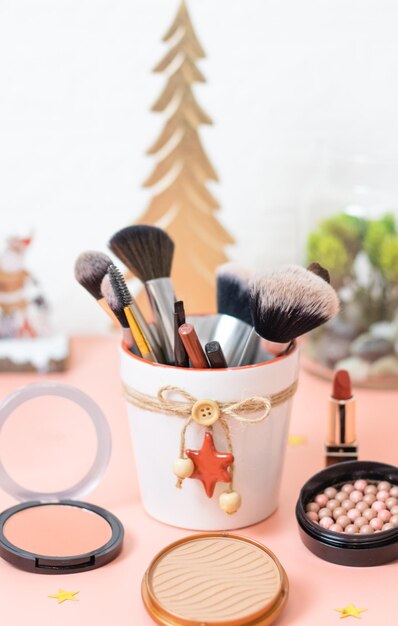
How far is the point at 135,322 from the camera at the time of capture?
66 cm

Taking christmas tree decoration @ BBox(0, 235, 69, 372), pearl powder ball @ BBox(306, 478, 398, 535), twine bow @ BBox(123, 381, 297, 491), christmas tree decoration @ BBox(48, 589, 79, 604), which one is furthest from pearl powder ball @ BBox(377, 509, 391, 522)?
christmas tree decoration @ BBox(0, 235, 69, 372)

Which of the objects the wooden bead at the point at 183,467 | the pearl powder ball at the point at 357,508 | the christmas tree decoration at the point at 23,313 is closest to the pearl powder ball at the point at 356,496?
the pearl powder ball at the point at 357,508

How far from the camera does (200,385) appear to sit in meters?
0.63

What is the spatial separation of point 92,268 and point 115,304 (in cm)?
4

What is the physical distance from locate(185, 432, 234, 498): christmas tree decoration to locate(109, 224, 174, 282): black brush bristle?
0.14 metres

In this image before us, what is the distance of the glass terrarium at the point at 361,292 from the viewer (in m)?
0.91

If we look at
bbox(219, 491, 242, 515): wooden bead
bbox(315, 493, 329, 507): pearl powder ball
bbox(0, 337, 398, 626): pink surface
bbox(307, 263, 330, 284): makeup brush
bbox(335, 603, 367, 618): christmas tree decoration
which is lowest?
bbox(335, 603, 367, 618): christmas tree decoration

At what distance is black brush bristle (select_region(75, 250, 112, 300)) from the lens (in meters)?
0.67

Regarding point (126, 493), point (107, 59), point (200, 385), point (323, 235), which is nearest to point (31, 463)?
point (126, 493)

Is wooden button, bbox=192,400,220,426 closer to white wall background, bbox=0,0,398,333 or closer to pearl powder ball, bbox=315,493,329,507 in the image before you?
pearl powder ball, bbox=315,493,329,507

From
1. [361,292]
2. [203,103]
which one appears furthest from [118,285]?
[203,103]

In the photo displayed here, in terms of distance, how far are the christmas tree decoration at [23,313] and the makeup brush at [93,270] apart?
30 centimetres

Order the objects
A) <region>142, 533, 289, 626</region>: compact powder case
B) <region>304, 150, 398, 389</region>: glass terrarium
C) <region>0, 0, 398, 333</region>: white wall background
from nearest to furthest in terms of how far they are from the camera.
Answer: <region>142, 533, 289, 626</region>: compact powder case
<region>304, 150, 398, 389</region>: glass terrarium
<region>0, 0, 398, 333</region>: white wall background

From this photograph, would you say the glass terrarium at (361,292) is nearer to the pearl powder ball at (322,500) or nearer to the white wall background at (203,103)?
the white wall background at (203,103)
